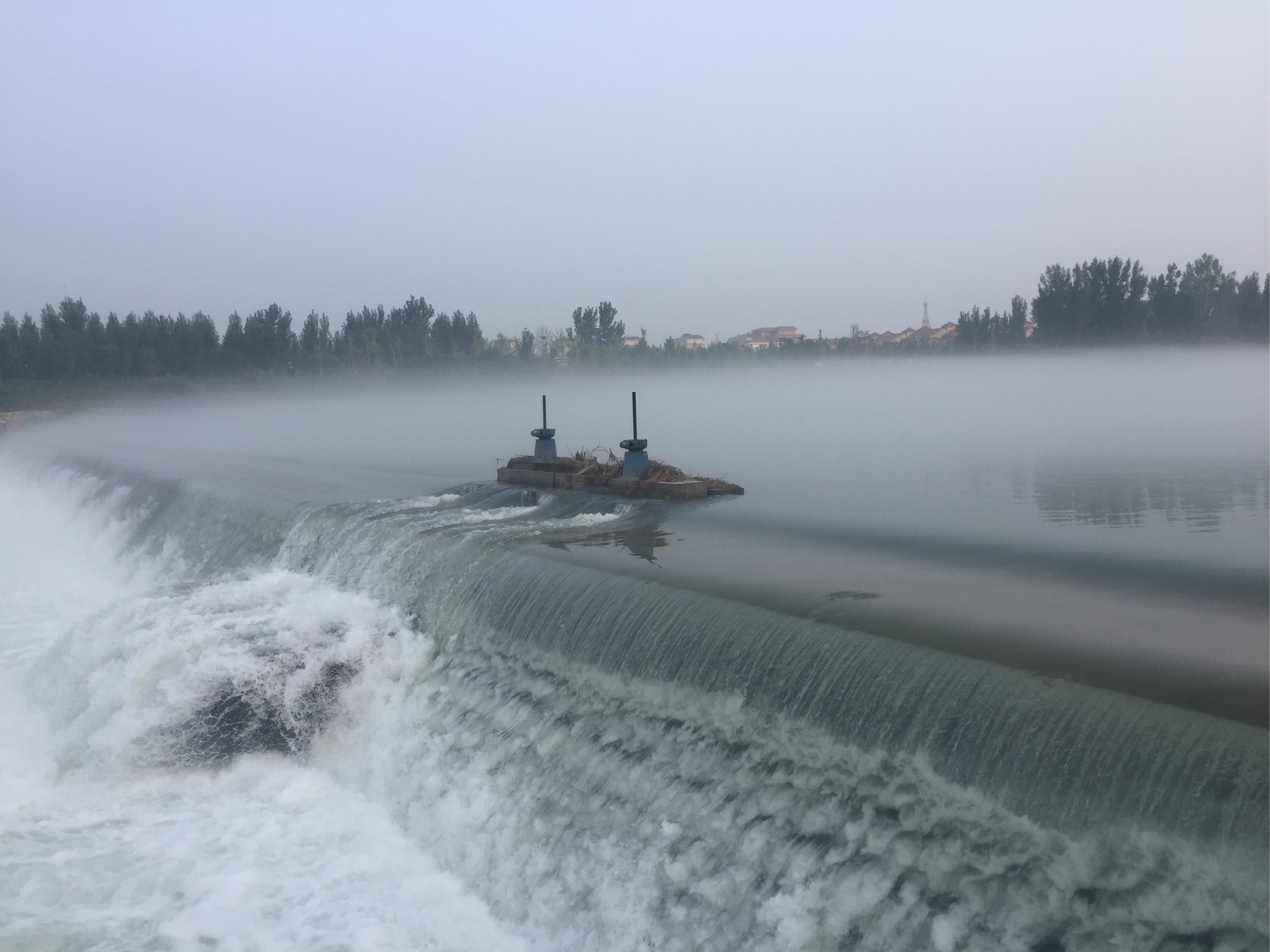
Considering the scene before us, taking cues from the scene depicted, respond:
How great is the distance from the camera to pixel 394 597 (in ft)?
31.9

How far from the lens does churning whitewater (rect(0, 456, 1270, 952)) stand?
4.27m

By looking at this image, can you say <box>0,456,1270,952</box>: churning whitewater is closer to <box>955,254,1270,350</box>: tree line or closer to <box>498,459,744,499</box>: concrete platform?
<box>498,459,744,499</box>: concrete platform

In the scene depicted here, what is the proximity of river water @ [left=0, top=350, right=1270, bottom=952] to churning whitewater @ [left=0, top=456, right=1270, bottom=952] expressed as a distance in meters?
0.02

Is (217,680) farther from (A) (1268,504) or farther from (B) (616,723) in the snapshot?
(A) (1268,504)

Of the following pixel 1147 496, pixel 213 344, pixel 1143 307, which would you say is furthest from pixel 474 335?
pixel 1147 496

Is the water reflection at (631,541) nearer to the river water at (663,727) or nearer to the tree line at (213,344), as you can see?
the river water at (663,727)

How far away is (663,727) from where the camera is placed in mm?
6242

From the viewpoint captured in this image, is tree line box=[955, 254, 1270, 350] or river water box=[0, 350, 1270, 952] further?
tree line box=[955, 254, 1270, 350]

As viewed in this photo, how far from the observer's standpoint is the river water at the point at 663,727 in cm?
442

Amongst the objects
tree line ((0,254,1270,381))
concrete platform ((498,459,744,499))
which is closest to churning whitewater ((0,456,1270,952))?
concrete platform ((498,459,744,499))

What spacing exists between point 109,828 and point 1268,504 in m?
12.0

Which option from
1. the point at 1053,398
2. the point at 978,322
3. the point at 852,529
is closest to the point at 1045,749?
the point at 852,529

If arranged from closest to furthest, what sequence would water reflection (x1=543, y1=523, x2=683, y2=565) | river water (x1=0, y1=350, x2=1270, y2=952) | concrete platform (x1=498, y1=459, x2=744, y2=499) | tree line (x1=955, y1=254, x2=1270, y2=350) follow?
river water (x1=0, y1=350, x2=1270, y2=952)
water reflection (x1=543, y1=523, x2=683, y2=565)
concrete platform (x1=498, y1=459, x2=744, y2=499)
tree line (x1=955, y1=254, x2=1270, y2=350)

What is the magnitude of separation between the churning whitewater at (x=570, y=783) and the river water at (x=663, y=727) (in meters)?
0.02
